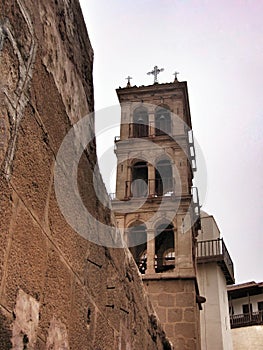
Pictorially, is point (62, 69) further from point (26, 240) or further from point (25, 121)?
point (26, 240)

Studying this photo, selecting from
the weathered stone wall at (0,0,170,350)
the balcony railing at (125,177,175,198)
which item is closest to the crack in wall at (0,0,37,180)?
the weathered stone wall at (0,0,170,350)

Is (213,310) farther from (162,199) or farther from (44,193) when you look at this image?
(44,193)

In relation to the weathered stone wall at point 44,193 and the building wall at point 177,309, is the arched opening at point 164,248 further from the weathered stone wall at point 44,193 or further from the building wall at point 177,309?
the weathered stone wall at point 44,193

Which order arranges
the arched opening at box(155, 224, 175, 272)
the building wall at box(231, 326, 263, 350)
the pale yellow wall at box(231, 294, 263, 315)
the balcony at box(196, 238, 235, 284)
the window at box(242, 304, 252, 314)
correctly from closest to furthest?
the arched opening at box(155, 224, 175, 272)
the balcony at box(196, 238, 235, 284)
the building wall at box(231, 326, 263, 350)
the window at box(242, 304, 252, 314)
the pale yellow wall at box(231, 294, 263, 315)

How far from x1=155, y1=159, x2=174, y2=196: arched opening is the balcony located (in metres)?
5.01

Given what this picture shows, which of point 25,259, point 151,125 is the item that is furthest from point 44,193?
point 151,125

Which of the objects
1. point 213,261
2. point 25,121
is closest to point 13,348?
point 25,121

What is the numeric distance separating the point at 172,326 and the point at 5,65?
13603mm

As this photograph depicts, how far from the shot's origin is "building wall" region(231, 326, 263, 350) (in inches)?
978

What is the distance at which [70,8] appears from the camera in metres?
2.08

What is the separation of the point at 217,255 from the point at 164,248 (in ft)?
17.6

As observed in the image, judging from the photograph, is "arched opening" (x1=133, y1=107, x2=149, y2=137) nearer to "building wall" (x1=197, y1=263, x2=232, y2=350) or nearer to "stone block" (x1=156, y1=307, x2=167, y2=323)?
"building wall" (x1=197, y1=263, x2=232, y2=350)

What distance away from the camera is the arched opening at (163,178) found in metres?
17.4

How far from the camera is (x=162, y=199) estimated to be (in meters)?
16.7
